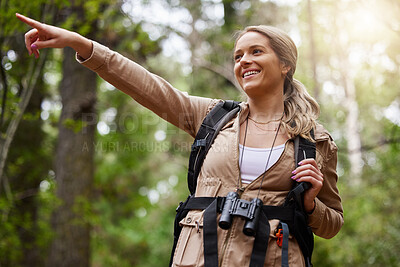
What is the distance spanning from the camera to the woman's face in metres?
2.46

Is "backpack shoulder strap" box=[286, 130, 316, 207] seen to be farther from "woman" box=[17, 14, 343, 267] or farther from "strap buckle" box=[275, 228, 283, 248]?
"strap buckle" box=[275, 228, 283, 248]

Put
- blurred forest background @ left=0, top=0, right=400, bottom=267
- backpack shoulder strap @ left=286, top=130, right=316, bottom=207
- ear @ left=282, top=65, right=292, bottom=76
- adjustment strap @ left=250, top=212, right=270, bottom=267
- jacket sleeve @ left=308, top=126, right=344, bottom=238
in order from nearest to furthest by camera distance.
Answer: adjustment strap @ left=250, top=212, right=270, bottom=267 → backpack shoulder strap @ left=286, top=130, right=316, bottom=207 → jacket sleeve @ left=308, top=126, right=344, bottom=238 → ear @ left=282, top=65, right=292, bottom=76 → blurred forest background @ left=0, top=0, right=400, bottom=267

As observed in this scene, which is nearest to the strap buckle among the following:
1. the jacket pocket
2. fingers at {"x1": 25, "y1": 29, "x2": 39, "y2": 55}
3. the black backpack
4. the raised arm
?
the black backpack

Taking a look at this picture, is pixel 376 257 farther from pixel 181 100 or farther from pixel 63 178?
pixel 181 100

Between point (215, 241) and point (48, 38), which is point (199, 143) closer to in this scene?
point (215, 241)

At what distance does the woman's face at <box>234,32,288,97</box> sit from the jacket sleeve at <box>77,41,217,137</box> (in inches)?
10.0

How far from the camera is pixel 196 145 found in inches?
92.8

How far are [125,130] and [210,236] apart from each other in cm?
1118

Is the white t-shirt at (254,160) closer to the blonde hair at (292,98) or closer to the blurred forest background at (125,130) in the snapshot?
the blonde hair at (292,98)

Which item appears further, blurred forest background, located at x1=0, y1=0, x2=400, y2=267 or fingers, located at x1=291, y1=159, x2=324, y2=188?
blurred forest background, located at x1=0, y1=0, x2=400, y2=267

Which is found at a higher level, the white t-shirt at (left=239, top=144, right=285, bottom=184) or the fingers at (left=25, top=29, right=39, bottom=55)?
the fingers at (left=25, top=29, right=39, bottom=55)

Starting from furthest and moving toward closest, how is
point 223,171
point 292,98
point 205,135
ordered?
point 292,98
point 205,135
point 223,171

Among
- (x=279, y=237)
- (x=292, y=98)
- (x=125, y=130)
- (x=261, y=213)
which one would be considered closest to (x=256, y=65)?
(x=292, y=98)

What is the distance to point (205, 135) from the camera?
7.84ft
